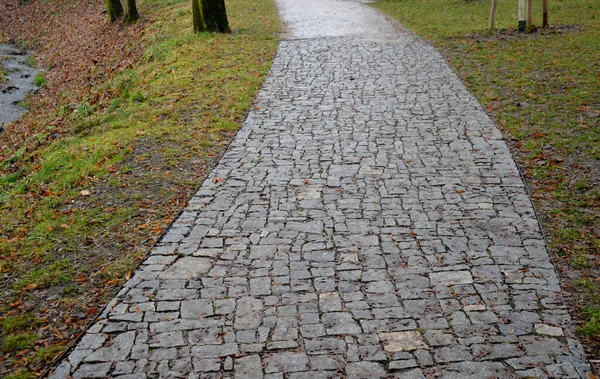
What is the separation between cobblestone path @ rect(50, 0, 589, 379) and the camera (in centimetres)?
455

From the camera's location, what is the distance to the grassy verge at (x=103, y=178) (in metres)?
5.35

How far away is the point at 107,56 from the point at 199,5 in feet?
11.1

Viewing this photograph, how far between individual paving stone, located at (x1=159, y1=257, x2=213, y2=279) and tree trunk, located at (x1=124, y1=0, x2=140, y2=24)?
1713 cm

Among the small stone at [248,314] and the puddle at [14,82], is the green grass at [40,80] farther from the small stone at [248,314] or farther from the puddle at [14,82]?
the small stone at [248,314]

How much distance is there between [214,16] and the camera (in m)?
16.7

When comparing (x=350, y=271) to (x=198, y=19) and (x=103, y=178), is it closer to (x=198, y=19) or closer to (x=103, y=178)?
(x=103, y=178)

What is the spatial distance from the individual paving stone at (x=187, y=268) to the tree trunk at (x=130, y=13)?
56.2ft

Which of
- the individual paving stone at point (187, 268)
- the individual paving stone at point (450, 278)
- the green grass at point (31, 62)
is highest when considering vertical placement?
the green grass at point (31, 62)

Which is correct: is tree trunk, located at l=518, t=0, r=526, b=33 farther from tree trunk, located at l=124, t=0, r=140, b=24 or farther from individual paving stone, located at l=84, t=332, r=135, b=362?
individual paving stone, located at l=84, t=332, r=135, b=362

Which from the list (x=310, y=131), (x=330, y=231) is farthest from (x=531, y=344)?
(x=310, y=131)

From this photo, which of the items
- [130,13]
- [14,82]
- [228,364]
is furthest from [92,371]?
[130,13]

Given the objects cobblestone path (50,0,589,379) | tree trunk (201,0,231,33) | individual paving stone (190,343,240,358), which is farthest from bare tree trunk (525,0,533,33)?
individual paving stone (190,343,240,358)

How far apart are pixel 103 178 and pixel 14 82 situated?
11.3 m

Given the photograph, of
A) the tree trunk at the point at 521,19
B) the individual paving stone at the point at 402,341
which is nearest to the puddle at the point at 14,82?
the individual paving stone at the point at 402,341
